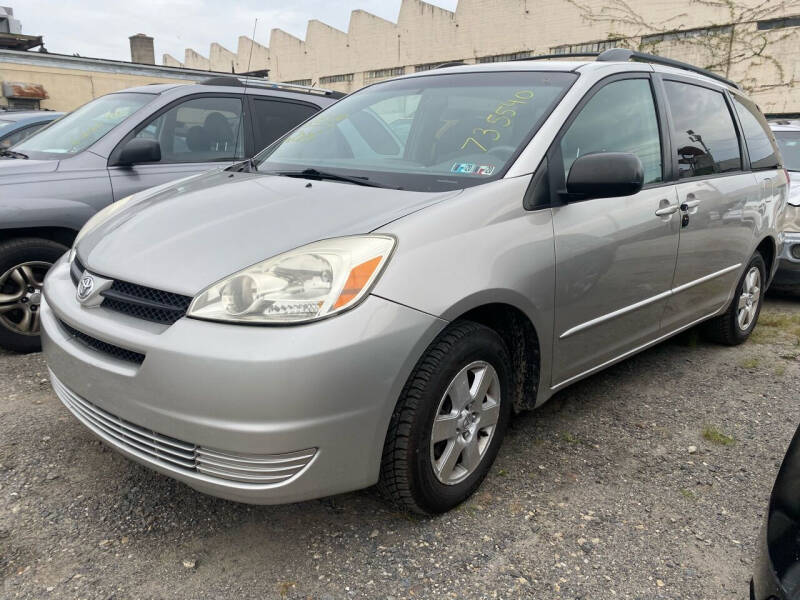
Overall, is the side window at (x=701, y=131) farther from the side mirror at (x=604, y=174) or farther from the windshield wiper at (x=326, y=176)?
the windshield wiper at (x=326, y=176)

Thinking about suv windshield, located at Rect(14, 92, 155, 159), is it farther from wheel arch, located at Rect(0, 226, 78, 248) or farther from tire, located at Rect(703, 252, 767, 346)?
tire, located at Rect(703, 252, 767, 346)

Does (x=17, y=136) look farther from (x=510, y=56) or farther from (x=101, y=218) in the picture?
(x=510, y=56)

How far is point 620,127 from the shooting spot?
9.91ft

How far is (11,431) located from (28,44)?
17762 mm

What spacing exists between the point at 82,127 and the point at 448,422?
3552mm

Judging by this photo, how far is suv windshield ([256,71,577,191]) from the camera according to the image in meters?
2.57

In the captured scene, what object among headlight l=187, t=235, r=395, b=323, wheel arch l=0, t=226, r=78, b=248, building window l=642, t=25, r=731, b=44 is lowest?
wheel arch l=0, t=226, r=78, b=248

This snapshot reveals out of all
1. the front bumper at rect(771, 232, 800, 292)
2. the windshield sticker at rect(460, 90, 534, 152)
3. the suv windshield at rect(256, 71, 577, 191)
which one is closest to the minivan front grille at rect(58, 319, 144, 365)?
the suv windshield at rect(256, 71, 577, 191)

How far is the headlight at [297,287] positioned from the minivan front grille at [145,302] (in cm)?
8

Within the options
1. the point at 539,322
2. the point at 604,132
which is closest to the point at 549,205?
the point at 539,322

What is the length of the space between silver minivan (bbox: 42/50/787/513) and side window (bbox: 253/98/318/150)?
4.76ft

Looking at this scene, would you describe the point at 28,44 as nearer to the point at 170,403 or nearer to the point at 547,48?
the point at 547,48

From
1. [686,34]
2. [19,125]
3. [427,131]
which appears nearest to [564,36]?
[686,34]

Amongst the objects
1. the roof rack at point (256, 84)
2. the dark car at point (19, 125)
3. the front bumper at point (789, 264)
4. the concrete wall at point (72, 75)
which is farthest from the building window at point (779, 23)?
the dark car at point (19, 125)
